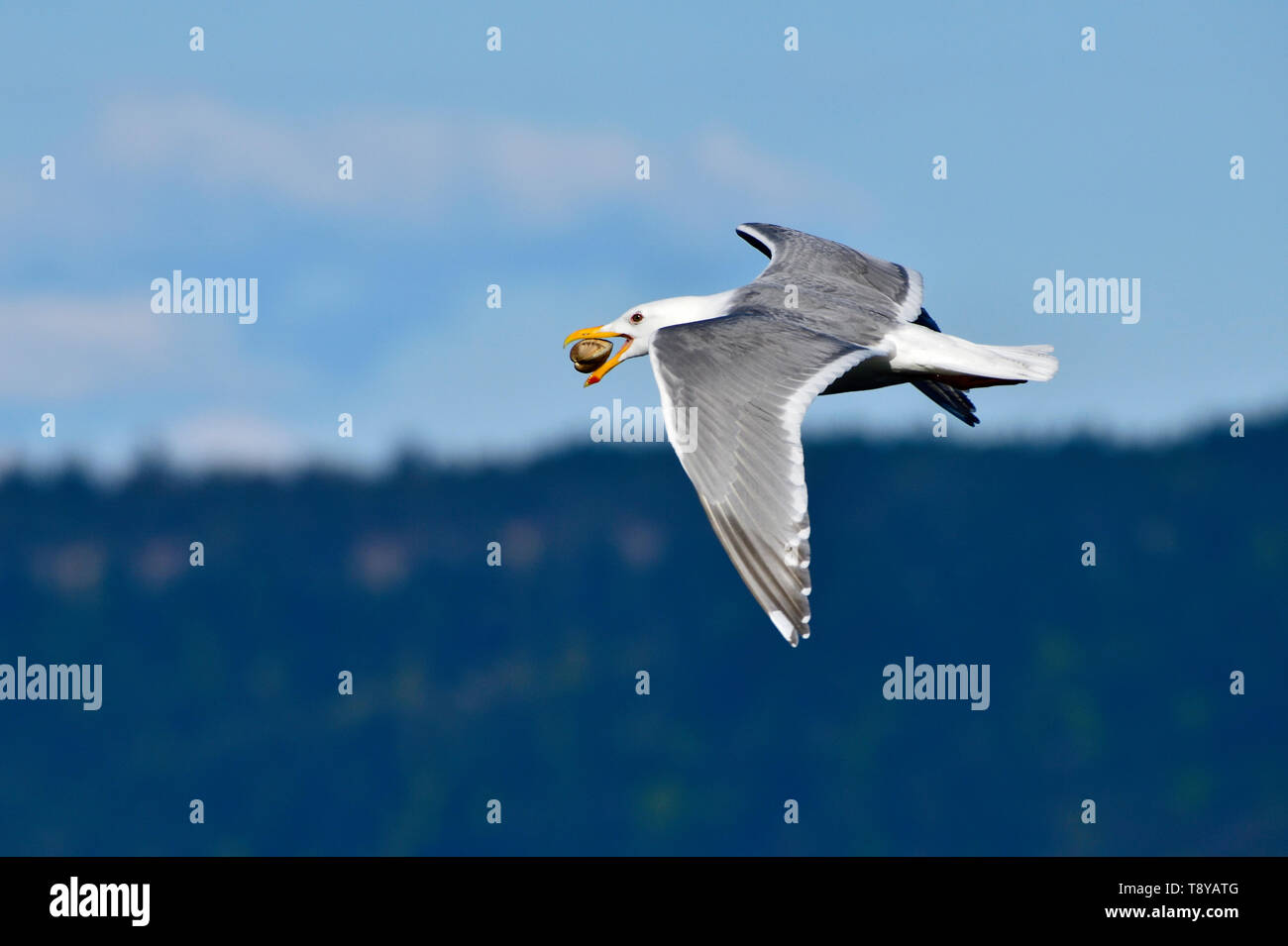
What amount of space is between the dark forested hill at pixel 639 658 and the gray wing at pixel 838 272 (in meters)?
46.3

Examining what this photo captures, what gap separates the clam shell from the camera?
8.19 meters

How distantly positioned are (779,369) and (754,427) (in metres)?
0.38

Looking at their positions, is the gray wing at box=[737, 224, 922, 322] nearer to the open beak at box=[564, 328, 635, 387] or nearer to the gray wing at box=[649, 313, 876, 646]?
the open beak at box=[564, 328, 635, 387]

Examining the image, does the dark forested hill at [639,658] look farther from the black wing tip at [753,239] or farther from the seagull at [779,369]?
the seagull at [779,369]

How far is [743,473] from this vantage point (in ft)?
20.4

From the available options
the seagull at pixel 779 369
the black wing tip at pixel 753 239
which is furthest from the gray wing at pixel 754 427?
the black wing tip at pixel 753 239

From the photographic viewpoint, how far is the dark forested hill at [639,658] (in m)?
58.5

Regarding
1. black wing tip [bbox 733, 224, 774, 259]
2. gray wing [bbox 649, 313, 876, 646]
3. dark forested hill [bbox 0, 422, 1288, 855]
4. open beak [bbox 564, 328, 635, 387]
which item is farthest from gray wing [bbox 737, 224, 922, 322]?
dark forested hill [bbox 0, 422, 1288, 855]

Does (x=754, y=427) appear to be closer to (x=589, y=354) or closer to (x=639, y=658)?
(x=589, y=354)

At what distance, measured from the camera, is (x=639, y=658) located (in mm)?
67312

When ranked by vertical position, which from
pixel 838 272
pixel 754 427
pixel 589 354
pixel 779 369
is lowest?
pixel 754 427

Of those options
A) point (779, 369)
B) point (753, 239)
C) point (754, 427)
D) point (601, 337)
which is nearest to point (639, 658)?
Result: point (753, 239)

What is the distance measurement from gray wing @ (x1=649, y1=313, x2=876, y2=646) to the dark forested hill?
159 ft

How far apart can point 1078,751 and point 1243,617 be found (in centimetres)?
925
